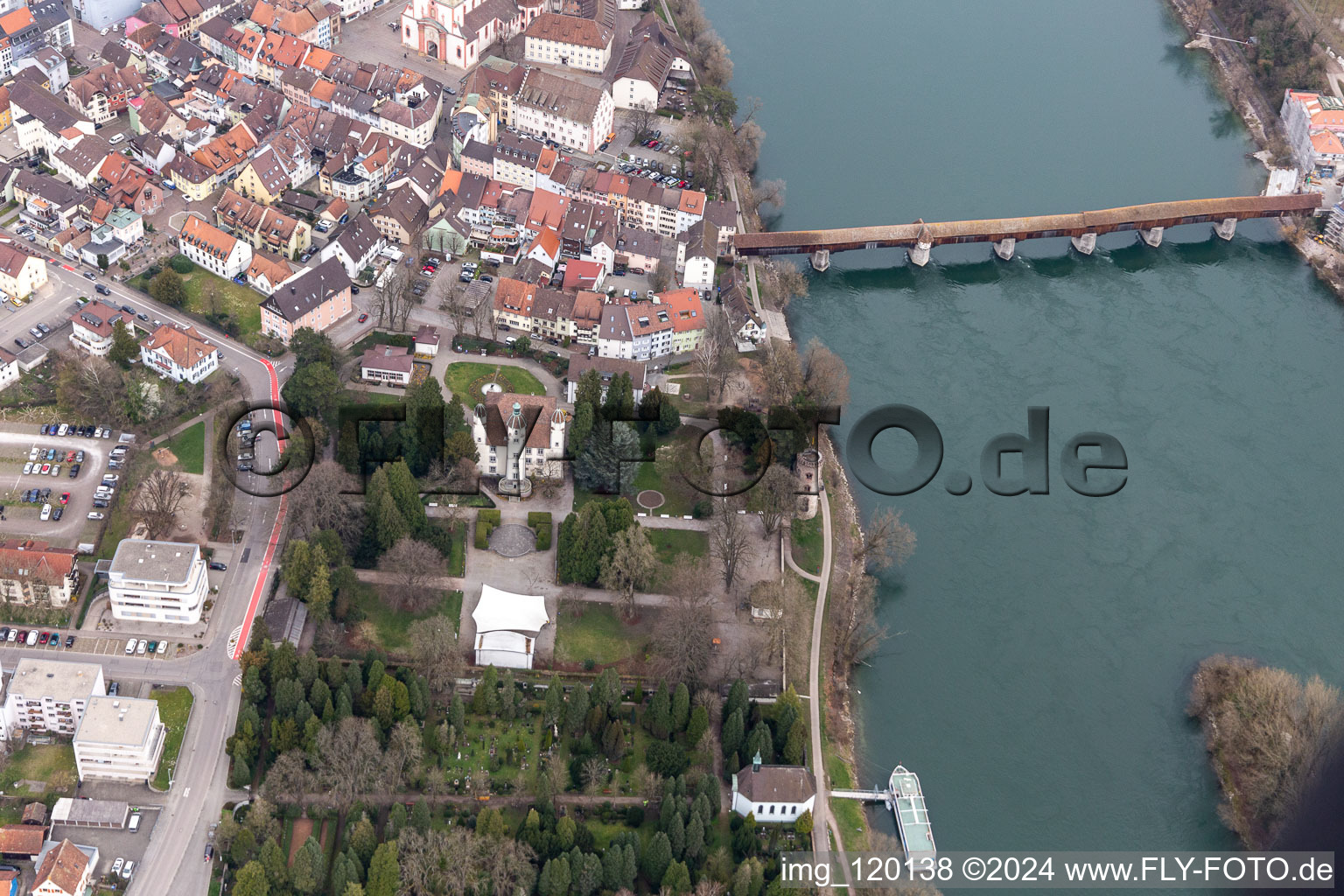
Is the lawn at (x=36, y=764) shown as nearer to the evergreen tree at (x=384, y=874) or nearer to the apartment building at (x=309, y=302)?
the evergreen tree at (x=384, y=874)

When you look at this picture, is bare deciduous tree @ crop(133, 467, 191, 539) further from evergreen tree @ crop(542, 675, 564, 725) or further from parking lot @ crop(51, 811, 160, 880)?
evergreen tree @ crop(542, 675, 564, 725)

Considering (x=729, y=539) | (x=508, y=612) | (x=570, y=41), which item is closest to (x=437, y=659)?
(x=508, y=612)

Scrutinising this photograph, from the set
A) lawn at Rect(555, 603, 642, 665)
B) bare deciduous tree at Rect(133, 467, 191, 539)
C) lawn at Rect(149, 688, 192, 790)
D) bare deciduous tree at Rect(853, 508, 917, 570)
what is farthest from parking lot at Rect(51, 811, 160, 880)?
bare deciduous tree at Rect(853, 508, 917, 570)

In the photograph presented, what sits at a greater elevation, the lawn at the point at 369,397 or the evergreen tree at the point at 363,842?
the lawn at the point at 369,397

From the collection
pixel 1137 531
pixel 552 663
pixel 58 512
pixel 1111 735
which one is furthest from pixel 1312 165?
pixel 58 512

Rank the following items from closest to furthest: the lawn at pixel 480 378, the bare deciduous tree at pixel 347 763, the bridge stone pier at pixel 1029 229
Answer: the bare deciduous tree at pixel 347 763 < the lawn at pixel 480 378 < the bridge stone pier at pixel 1029 229

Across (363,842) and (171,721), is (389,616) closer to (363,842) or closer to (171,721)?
(171,721)

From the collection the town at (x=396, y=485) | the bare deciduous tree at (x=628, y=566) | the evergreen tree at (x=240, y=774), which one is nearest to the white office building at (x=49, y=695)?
the town at (x=396, y=485)

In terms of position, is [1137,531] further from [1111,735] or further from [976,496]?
[1111,735]
